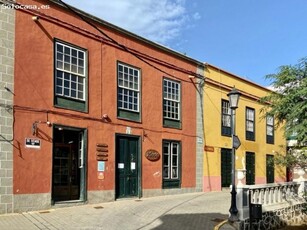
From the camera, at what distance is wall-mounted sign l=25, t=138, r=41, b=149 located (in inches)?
558

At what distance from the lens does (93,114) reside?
1655 cm

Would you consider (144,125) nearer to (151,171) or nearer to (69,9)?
(151,171)

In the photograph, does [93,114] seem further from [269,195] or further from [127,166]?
[269,195]

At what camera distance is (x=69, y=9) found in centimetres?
1584

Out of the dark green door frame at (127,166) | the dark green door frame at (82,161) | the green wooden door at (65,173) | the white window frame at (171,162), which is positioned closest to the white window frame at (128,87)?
the dark green door frame at (127,166)

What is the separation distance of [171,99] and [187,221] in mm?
8447

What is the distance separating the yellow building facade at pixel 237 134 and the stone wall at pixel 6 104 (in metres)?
11.4

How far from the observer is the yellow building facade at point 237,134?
23156 millimetres

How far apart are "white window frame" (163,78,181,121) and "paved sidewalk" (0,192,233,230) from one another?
4762 millimetres

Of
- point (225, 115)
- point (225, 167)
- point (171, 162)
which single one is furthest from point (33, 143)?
point (225, 115)

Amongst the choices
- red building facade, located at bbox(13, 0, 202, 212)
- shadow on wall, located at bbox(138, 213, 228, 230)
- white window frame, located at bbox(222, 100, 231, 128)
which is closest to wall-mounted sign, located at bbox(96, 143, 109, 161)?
red building facade, located at bbox(13, 0, 202, 212)

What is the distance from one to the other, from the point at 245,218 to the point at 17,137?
7.51m

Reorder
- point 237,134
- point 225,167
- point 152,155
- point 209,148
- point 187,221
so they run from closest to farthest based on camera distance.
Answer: point 187,221 → point 152,155 → point 209,148 → point 225,167 → point 237,134

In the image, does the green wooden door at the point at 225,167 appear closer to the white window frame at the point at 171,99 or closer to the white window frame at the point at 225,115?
the white window frame at the point at 225,115
